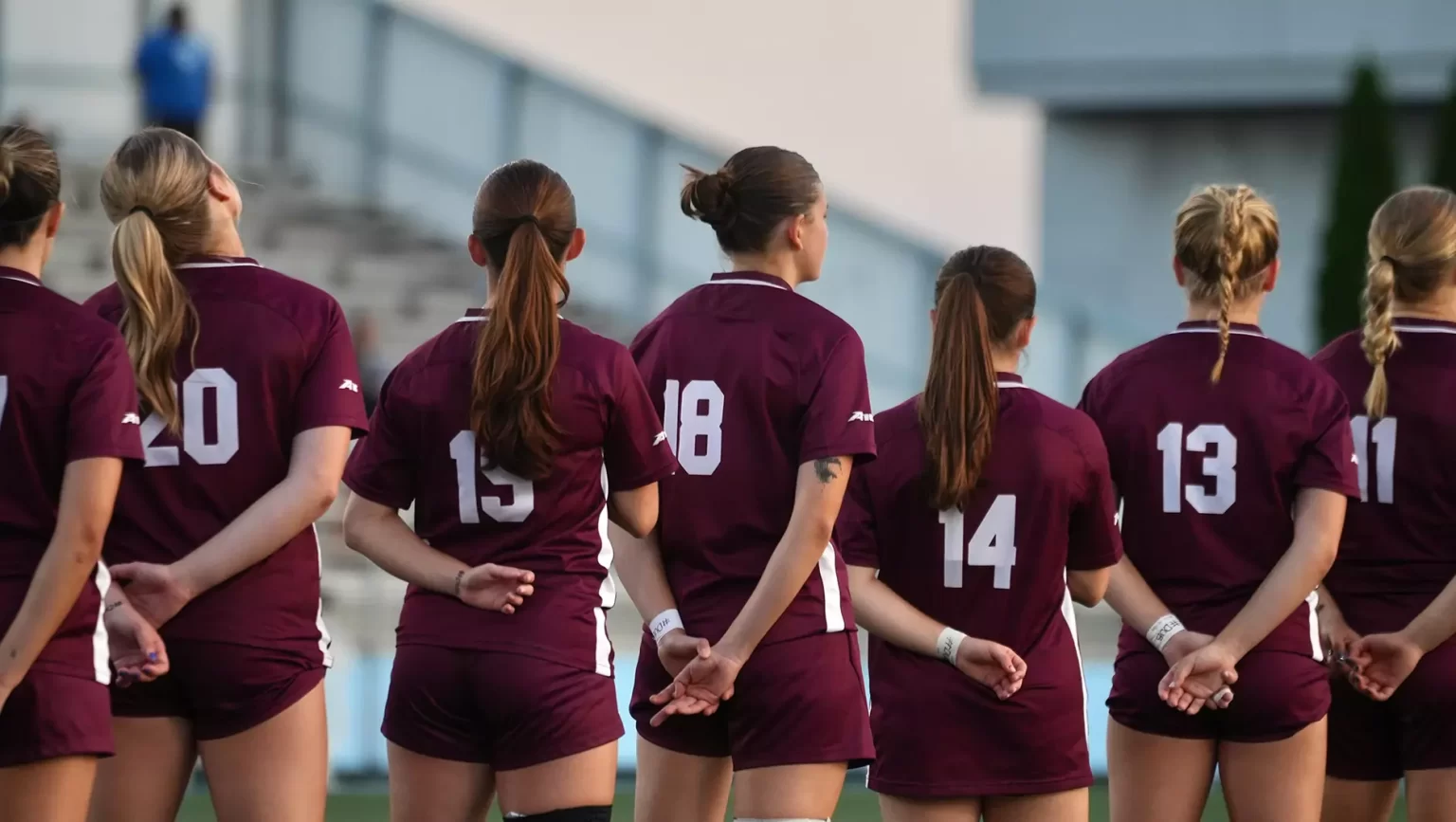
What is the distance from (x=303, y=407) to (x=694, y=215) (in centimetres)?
95

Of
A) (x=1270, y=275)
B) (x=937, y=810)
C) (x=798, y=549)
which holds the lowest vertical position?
(x=937, y=810)

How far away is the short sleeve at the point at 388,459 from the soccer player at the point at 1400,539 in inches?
86.5

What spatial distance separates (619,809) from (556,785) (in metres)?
5.03

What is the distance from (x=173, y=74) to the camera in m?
15.8

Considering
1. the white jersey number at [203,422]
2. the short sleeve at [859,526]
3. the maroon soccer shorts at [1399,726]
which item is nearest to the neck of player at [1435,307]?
the maroon soccer shorts at [1399,726]

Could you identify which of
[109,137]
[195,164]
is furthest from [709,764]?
[109,137]

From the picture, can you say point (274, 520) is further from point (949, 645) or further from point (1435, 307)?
point (1435, 307)

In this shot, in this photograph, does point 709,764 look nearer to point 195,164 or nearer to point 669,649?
point 669,649

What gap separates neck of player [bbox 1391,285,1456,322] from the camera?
5266 millimetres

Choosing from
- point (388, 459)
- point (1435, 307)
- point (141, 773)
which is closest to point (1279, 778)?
point (1435, 307)

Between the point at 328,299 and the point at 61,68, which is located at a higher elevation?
the point at 61,68

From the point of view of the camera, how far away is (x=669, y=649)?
4633mm

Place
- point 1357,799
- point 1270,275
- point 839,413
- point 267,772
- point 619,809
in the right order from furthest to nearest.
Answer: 1. point 619,809
2. point 1357,799
3. point 1270,275
4. point 839,413
5. point 267,772

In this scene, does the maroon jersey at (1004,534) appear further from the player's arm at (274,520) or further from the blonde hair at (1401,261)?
the player's arm at (274,520)
